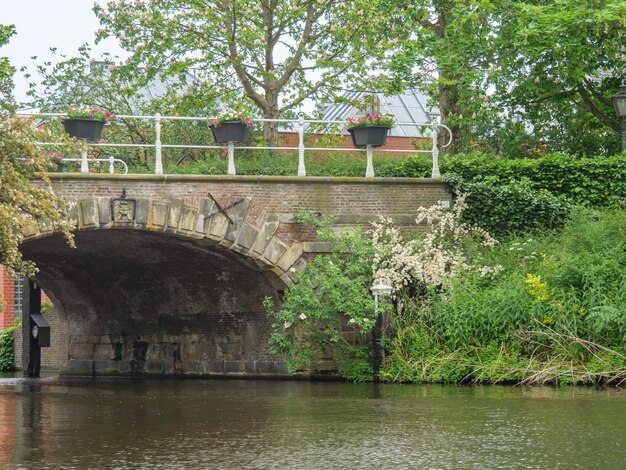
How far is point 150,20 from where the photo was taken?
76.9 feet

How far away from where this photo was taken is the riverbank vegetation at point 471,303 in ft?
52.9

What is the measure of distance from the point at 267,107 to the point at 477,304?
8598mm

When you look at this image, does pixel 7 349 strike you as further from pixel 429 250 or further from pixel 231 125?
pixel 429 250

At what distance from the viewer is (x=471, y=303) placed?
17.3 meters

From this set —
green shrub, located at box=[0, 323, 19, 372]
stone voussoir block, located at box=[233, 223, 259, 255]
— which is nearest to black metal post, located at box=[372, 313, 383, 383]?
stone voussoir block, located at box=[233, 223, 259, 255]

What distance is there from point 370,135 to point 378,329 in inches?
128

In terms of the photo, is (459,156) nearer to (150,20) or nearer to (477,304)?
(477,304)

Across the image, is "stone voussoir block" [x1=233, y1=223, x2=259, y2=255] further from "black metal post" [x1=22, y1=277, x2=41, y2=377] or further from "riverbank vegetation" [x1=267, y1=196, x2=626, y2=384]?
"black metal post" [x1=22, y1=277, x2=41, y2=377]

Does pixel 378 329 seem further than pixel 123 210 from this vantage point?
Yes

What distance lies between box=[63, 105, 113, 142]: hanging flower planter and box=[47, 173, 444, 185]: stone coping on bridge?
641 mm

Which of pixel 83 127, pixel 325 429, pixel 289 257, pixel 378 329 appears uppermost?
pixel 83 127

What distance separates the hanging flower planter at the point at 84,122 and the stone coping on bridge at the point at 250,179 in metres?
0.64

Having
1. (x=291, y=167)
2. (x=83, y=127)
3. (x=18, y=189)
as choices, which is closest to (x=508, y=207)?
(x=291, y=167)

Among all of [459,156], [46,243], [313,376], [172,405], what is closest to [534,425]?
[172,405]
